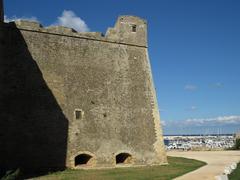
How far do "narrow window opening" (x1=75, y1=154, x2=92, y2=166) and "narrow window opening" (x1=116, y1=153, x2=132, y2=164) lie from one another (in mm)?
2157

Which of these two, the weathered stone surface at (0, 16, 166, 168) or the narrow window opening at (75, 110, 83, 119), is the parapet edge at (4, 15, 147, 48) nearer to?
the weathered stone surface at (0, 16, 166, 168)

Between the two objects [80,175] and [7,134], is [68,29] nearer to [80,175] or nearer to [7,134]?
[7,134]

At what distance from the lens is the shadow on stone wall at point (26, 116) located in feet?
60.6

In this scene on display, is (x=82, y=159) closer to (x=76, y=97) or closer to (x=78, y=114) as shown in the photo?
(x=78, y=114)

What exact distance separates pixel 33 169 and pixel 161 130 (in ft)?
27.8

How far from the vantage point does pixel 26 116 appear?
751 inches

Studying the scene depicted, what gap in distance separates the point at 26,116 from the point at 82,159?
13.5ft

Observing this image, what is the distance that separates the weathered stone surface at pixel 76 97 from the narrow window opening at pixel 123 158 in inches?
A: 2.9

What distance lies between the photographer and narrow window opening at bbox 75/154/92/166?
68.4ft

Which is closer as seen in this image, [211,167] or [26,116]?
[26,116]

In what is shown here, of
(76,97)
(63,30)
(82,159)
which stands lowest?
(82,159)

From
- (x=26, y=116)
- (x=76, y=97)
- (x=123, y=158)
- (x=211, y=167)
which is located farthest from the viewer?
(x=123, y=158)

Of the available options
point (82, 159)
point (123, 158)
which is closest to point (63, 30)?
point (82, 159)

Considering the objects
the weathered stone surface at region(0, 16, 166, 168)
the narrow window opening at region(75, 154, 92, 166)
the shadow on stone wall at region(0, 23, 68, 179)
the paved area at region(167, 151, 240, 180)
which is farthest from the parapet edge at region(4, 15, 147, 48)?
the paved area at region(167, 151, 240, 180)
